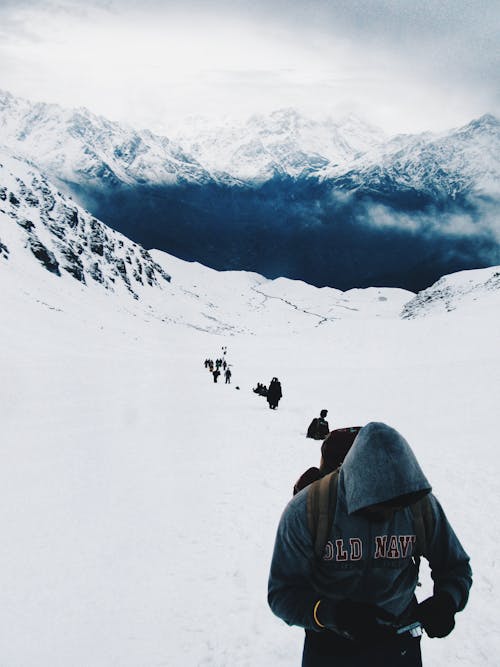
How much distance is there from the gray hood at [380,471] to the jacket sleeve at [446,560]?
53cm

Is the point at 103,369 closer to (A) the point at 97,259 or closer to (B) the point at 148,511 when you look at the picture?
(B) the point at 148,511

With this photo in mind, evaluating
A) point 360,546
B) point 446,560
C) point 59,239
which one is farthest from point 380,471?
point 59,239

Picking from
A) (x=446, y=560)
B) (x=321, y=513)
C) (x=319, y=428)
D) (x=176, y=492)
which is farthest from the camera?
(x=319, y=428)

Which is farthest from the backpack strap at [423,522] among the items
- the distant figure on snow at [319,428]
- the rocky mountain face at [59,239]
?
the rocky mountain face at [59,239]

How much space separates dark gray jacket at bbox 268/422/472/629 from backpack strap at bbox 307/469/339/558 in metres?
0.03

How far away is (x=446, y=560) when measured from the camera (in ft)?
10.1

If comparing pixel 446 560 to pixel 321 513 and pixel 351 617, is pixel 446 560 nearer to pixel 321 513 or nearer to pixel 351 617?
pixel 351 617

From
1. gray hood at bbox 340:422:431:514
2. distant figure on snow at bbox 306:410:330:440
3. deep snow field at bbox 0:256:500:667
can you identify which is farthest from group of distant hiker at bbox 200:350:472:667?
distant figure on snow at bbox 306:410:330:440

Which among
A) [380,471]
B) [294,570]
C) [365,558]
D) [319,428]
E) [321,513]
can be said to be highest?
[319,428]

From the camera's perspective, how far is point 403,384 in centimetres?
3130

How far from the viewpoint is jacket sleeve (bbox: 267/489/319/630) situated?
9.13 feet

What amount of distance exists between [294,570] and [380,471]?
875mm

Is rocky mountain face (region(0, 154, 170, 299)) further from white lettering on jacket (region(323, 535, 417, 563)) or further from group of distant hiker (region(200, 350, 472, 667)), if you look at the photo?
white lettering on jacket (region(323, 535, 417, 563))

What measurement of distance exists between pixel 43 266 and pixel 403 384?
91.7m
